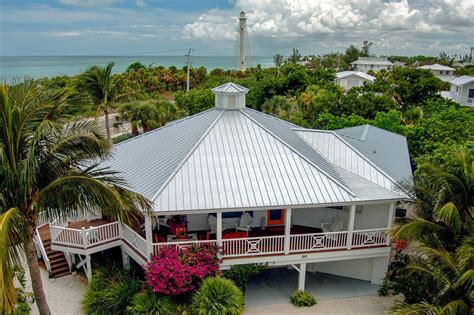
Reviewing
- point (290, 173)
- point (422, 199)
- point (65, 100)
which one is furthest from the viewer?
point (290, 173)

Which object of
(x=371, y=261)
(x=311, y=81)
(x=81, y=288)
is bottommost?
(x=81, y=288)

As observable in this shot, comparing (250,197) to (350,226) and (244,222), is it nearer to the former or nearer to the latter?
(244,222)

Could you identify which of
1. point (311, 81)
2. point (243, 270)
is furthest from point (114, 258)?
point (311, 81)

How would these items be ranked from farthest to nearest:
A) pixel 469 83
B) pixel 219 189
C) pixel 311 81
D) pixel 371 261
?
pixel 469 83
pixel 311 81
pixel 371 261
pixel 219 189

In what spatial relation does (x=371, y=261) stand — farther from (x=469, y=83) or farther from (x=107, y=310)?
(x=469, y=83)

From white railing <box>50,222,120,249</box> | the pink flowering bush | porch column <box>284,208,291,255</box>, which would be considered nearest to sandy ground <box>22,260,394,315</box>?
white railing <box>50,222,120,249</box>

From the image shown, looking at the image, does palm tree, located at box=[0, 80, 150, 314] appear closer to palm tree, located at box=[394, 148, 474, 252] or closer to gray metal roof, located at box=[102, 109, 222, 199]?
gray metal roof, located at box=[102, 109, 222, 199]
